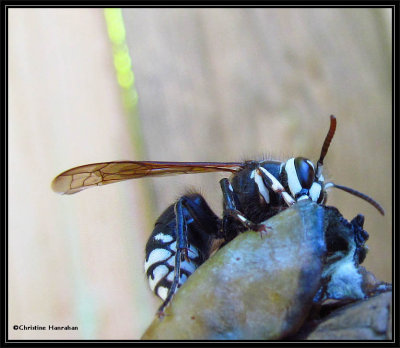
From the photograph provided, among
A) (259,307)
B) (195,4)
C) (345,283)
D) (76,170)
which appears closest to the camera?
(259,307)

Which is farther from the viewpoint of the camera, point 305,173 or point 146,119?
point 146,119

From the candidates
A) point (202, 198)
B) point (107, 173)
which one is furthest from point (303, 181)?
point (107, 173)

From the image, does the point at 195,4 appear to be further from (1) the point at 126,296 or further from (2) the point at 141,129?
(1) the point at 126,296

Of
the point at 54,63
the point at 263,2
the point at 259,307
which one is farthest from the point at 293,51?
the point at 259,307
